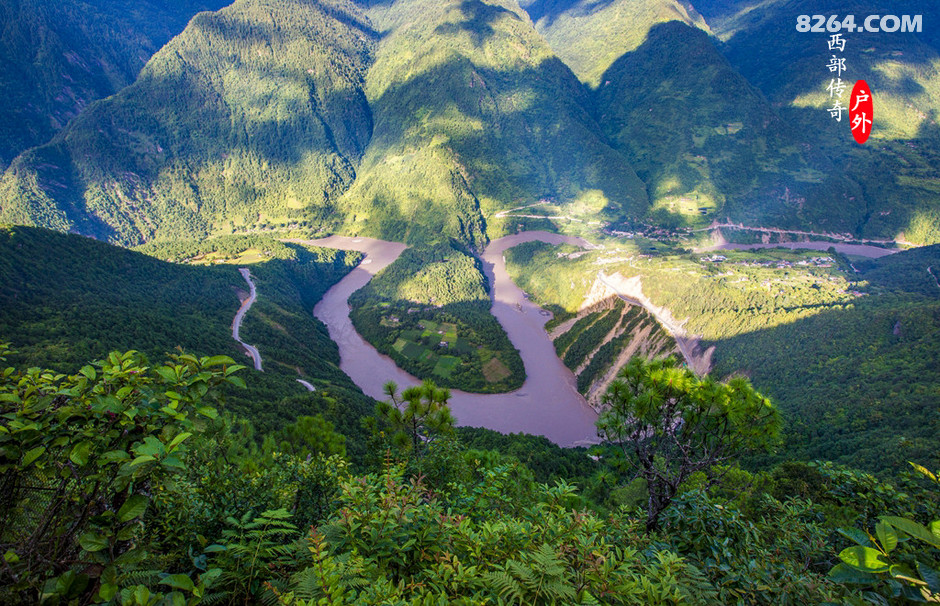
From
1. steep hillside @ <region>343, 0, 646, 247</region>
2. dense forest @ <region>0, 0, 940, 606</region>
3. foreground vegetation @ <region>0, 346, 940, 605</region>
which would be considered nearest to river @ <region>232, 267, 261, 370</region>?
dense forest @ <region>0, 0, 940, 606</region>

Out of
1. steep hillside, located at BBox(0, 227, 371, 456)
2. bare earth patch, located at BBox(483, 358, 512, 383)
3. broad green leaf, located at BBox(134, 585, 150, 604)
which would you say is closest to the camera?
broad green leaf, located at BBox(134, 585, 150, 604)

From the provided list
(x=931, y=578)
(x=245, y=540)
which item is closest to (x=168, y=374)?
(x=245, y=540)

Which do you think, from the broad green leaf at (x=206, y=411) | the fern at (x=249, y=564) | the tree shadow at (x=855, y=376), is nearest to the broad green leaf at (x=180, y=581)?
the fern at (x=249, y=564)

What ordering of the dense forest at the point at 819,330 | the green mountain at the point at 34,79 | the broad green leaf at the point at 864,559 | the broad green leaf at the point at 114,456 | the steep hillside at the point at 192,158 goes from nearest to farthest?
the broad green leaf at the point at 114,456 < the broad green leaf at the point at 864,559 < the dense forest at the point at 819,330 < the steep hillside at the point at 192,158 < the green mountain at the point at 34,79

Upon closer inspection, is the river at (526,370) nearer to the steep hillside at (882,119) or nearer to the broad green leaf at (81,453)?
the broad green leaf at (81,453)

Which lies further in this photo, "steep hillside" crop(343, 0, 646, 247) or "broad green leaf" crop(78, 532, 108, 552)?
"steep hillside" crop(343, 0, 646, 247)

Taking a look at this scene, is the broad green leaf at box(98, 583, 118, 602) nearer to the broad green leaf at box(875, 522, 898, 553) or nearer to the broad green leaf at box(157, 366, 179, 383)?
the broad green leaf at box(157, 366, 179, 383)

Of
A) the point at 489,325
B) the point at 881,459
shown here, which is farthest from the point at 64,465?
the point at 489,325
